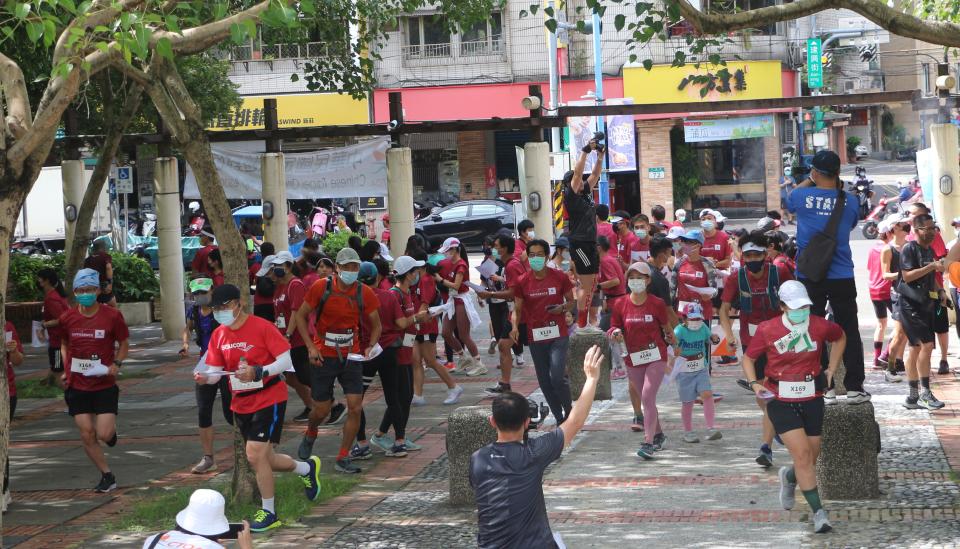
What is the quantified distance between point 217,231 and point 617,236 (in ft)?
25.0

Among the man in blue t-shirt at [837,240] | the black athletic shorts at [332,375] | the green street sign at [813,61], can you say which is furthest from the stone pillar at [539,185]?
the green street sign at [813,61]

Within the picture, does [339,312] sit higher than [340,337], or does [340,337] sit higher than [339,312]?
[339,312]

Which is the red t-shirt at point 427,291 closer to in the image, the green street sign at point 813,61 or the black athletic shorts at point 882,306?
the black athletic shorts at point 882,306

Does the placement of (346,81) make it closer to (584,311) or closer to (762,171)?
(584,311)

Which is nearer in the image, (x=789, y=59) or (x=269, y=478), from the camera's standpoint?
(x=269, y=478)

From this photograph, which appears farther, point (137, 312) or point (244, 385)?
point (137, 312)

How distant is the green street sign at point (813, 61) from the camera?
39312 mm

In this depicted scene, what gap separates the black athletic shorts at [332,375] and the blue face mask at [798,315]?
12.8 feet

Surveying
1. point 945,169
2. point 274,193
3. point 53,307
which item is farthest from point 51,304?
point 945,169

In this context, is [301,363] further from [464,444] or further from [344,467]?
[464,444]

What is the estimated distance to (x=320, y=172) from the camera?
798 inches

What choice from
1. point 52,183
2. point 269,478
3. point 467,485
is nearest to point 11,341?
point 269,478

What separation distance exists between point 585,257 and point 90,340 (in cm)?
675

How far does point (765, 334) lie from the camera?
8.27 meters
